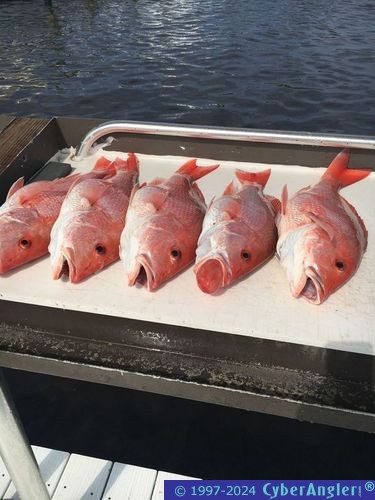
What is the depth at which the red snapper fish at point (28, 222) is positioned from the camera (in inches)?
103

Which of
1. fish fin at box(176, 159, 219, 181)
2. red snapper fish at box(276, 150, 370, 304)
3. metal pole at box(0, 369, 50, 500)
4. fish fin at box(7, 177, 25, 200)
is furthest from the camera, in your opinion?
fish fin at box(176, 159, 219, 181)

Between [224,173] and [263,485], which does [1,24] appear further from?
[263,485]

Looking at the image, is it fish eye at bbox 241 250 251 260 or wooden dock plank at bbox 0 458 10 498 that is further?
fish eye at bbox 241 250 251 260

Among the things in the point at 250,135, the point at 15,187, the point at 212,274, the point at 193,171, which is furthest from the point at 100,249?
the point at 250,135

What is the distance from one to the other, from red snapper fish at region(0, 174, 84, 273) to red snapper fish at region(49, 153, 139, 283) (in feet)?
0.41

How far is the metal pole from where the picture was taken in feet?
5.93

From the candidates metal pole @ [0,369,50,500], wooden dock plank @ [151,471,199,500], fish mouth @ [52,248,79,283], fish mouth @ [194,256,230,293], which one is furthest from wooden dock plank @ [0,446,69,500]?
fish mouth @ [194,256,230,293]

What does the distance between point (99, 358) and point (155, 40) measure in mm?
17385

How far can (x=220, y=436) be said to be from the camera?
3.72 m

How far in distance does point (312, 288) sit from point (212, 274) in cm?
58

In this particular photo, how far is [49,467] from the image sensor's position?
8.14 ft

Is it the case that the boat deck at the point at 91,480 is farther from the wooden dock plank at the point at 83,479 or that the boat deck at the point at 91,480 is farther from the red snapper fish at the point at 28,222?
the red snapper fish at the point at 28,222

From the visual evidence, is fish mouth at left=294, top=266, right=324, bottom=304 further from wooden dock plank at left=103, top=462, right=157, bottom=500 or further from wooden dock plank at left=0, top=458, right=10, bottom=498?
wooden dock plank at left=0, top=458, right=10, bottom=498

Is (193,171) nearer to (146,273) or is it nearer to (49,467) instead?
(146,273)
